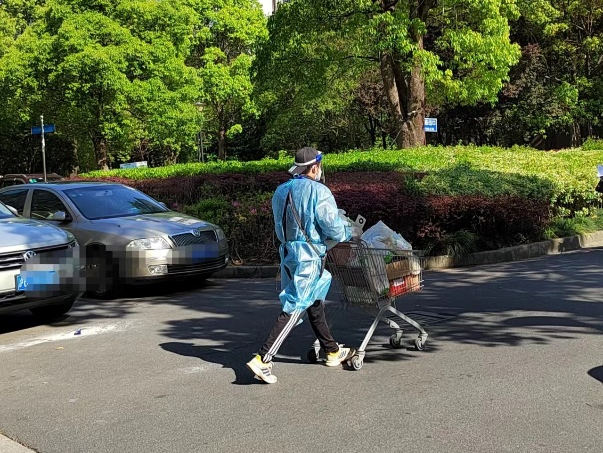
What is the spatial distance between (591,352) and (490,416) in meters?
1.76

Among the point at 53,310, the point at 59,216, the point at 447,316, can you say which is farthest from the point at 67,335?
the point at 447,316

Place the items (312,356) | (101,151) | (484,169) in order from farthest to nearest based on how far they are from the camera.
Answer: (101,151)
(484,169)
(312,356)

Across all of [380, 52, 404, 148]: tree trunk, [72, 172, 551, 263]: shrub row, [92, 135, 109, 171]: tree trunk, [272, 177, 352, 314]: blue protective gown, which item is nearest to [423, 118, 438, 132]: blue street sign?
[380, 52, 404, 148]: tree trunk

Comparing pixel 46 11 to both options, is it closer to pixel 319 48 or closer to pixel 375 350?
pixel 319 48

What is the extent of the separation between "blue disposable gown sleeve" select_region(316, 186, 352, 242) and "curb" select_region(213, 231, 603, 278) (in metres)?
5.36

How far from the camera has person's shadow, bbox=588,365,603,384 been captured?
4.77 metres

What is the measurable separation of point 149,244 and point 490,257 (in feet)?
18.0

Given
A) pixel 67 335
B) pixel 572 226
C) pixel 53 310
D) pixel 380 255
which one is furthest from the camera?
pixel 572 226

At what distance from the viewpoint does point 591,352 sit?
17.7 ft

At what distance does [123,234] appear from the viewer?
8.67m

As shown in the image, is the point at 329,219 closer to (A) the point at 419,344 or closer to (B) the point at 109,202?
(A) the point at 419,344

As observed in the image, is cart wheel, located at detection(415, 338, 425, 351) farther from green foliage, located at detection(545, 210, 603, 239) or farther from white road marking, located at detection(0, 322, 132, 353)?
green foliage, located at detection(545, 210, 603, 239)

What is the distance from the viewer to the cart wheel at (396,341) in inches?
225

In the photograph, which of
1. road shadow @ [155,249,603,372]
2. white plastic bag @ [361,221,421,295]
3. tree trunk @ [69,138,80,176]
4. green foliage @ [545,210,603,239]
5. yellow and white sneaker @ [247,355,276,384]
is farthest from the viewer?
tree trunk @ [69,138,80,176]
